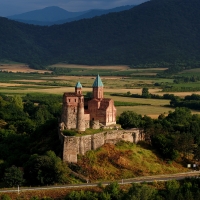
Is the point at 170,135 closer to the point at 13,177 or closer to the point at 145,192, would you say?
the point at 145,192

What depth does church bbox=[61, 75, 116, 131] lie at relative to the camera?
58.3 meters

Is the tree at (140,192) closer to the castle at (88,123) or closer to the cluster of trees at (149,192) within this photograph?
the cluster of trees at (149,192)

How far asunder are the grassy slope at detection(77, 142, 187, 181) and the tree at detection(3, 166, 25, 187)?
264 inches

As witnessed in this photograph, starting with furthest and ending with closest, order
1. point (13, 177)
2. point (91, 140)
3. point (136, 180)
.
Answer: point (91, 140), point (136, 180), point (13, 177)

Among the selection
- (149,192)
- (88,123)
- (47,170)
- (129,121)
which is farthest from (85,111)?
(149,192)

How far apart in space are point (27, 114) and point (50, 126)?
105 ft

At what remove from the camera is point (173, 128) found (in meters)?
68.0

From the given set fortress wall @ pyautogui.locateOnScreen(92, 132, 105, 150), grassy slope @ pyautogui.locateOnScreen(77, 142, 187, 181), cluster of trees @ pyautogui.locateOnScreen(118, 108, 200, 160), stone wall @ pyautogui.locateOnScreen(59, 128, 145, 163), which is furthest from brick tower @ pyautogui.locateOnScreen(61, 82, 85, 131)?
cluster of trees @ pyautogui.locateOnScreen(118, 108, 200, 160)

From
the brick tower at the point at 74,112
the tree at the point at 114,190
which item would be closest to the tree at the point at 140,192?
the tree at the point at 114,190

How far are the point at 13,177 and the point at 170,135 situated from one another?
72.0 feet

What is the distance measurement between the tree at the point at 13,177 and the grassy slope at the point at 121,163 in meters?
6.71

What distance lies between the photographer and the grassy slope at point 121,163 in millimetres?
54938

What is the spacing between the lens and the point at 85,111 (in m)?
61.6

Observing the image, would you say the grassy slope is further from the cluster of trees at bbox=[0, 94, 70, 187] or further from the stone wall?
the cluster of trees at bbox=[0, 94, 70, 187]
